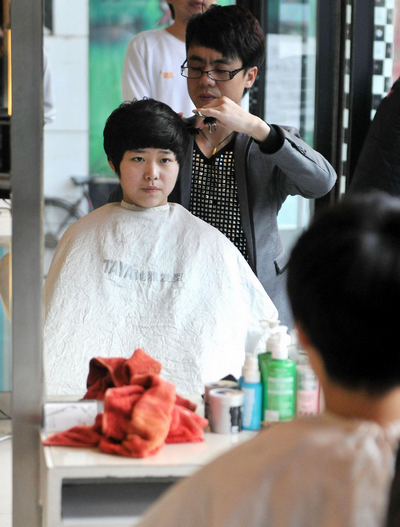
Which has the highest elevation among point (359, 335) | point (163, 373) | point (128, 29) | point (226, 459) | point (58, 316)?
point (128, 29)

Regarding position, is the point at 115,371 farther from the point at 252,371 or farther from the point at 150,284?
the point at 150,284

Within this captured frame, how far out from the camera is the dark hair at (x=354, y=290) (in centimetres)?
65

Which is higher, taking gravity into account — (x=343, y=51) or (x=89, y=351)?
(x=343, y=51)

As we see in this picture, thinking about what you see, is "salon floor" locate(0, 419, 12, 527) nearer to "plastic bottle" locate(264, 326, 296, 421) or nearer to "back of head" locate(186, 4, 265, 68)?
"plastic bottle" locate(264, 326, 296, 421)

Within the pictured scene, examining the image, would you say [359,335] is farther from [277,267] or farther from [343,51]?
[343,51]

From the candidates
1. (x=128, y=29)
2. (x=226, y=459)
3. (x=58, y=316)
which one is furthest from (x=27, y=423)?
(x=128, y=29)

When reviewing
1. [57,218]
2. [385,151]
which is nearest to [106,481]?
[385,151]

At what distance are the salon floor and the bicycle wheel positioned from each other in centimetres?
107

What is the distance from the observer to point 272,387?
52.4 inches

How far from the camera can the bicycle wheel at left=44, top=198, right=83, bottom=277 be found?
12.5 ft

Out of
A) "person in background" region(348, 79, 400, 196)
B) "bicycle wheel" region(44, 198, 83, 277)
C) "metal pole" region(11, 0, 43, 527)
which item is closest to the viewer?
"metal pole" region(11, 0, 43, 527)

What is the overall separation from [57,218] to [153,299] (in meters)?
2.05

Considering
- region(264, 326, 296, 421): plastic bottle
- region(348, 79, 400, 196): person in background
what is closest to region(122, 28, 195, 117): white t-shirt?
region(348, 79, 400, 196): person in background

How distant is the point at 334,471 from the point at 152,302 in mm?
1344
